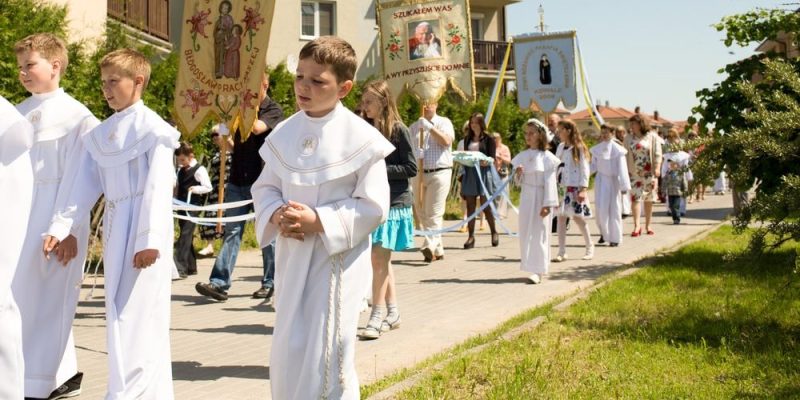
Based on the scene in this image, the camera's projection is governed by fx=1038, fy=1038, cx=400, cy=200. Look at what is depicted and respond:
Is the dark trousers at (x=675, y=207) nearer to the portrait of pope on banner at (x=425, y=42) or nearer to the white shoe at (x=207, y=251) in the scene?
the portrait of pope on banner at (x=425, y=42)

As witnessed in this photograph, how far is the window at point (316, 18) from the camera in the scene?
35.9m

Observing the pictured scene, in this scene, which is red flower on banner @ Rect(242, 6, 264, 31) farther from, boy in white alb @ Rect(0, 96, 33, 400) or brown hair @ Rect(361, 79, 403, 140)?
boy in white alb @ Rect(0, 96, 33, 400)

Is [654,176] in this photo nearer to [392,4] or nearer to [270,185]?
[392,4]

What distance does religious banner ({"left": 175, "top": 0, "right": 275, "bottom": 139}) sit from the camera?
1018cm

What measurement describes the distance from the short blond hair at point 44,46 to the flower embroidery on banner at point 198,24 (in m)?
4.81

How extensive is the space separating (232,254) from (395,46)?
16.1 feet

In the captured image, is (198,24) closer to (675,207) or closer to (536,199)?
(536,199)

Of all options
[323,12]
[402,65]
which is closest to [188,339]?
[402,65]

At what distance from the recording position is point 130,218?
17.6ft

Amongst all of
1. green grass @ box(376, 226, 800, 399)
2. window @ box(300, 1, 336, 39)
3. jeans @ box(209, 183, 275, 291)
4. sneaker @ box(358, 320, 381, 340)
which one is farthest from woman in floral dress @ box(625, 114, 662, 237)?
window @ box(300, 1, 336, 39)

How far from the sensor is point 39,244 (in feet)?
18.9

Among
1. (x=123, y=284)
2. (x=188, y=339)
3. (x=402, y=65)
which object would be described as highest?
(x=402, y=65)

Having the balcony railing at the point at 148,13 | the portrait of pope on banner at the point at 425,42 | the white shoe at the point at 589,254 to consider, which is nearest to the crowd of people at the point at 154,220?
the portrait of pope on banner at the point at 425,42

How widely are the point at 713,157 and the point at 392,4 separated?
7.38 m
